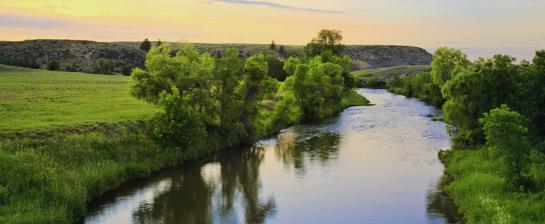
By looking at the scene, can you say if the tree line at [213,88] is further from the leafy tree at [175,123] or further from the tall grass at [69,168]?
the tall grass at [69,168]

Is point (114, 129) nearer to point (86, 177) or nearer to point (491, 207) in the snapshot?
point (86, 177)

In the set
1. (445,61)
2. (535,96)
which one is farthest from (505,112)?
(445,61)

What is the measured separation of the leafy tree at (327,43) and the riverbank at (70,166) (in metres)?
77.5

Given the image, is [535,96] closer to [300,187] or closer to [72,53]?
[300,187]

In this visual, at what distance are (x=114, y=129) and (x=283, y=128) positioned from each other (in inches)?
1050

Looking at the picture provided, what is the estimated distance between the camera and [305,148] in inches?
1946

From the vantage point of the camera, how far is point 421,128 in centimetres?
6247

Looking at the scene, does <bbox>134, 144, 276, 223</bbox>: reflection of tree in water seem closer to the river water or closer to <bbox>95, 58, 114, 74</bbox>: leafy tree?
the river water

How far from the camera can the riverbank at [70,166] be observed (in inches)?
1005

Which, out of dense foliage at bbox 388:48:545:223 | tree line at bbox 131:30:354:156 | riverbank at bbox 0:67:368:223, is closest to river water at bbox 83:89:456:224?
riverbank at bbox 0:67:368:223

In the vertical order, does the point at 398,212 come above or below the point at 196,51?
below

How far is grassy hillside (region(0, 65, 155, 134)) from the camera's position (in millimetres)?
41644

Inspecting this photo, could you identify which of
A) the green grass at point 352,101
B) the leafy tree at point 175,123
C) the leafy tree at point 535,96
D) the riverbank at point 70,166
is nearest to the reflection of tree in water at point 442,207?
the leafy tree at point 535,96

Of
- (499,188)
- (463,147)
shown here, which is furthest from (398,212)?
(463,147)
